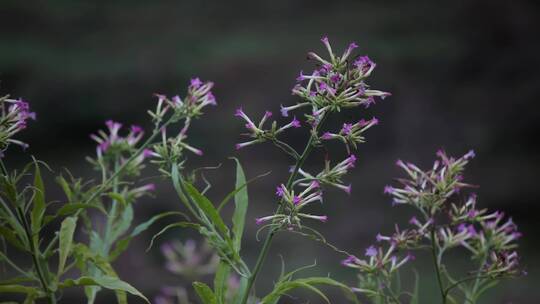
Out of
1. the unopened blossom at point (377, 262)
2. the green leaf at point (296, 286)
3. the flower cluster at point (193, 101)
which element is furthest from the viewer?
the flower cluster at point (193, 101)

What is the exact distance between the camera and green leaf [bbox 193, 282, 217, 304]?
0.78 meters

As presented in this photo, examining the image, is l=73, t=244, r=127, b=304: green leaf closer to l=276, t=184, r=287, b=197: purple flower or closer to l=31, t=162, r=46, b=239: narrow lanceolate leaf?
l=31, t=162, r=46, b=239: narrow lanceolate leaf

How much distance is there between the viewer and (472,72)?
5625mm

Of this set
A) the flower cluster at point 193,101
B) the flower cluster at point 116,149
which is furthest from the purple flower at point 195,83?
the flower cluster at point 116,149

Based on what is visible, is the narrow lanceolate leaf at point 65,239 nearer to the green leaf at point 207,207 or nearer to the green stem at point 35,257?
the green stem at point 35,257

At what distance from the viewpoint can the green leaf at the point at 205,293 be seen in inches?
30.8

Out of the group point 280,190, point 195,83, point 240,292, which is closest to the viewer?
point 280,190

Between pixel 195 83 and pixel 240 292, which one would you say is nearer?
pixel 240 292

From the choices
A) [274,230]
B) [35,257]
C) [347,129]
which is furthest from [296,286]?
[35,257]

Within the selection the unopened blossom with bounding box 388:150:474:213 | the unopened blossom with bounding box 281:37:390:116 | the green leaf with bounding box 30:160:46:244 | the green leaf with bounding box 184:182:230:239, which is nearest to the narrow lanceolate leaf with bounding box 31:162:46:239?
the green leaf with bounding box 30:160:46:244

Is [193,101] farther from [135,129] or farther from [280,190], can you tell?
[280,190]

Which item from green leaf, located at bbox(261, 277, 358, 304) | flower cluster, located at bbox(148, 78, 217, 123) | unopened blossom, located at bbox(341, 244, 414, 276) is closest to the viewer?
green leaf, located at bbox(261, 277, 358, 304)

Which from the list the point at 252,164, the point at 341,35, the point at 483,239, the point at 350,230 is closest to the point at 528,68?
the point at 341,35

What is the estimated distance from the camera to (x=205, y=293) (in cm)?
79
